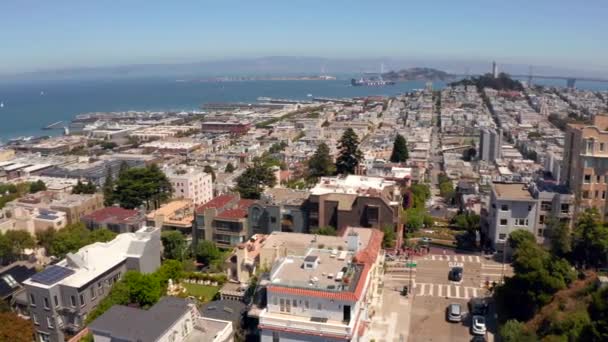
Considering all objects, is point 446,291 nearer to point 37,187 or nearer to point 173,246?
point 173,246

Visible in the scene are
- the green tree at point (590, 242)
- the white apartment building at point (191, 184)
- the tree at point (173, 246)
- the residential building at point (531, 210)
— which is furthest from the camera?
the white apartment building at point (191, 184)

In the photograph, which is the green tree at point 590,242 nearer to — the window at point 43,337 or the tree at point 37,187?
the window at point 43,337

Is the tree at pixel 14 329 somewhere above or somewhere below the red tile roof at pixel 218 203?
below

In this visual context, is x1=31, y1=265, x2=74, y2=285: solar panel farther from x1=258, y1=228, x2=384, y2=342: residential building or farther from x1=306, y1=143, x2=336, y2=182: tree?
x1=306, y1=143, x2=336, y2=182: tree

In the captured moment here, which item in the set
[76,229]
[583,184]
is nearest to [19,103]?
[76,229]

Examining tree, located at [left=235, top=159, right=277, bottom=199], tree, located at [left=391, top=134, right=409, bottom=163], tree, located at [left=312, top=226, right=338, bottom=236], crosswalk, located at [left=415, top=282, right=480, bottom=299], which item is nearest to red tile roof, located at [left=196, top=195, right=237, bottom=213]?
tree, located at [left=235, top=159, right=277, bottom=199]

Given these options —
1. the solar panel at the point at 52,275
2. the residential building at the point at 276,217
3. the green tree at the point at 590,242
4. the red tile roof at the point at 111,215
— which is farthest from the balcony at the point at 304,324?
the red tile roof at the point at 111,215
